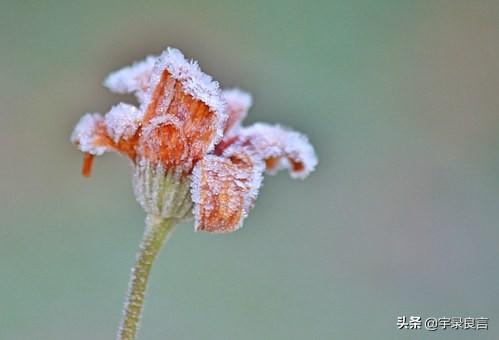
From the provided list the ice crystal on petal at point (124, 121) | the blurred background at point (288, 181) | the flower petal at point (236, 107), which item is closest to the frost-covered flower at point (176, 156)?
the ice crystal on petal at point (124, 121)

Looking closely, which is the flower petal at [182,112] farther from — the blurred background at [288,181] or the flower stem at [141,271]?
the blurred background at [288,181]

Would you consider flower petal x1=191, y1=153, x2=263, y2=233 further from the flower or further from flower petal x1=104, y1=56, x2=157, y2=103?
flower petal x1=104, y1=56, x2=157, y2=103

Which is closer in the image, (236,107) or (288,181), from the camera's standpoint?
(236,107)

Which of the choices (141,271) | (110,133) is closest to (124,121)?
(110,133)

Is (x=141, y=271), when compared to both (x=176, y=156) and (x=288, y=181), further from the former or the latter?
(x=288, y=181)

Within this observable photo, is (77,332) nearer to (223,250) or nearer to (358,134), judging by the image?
(223,250)

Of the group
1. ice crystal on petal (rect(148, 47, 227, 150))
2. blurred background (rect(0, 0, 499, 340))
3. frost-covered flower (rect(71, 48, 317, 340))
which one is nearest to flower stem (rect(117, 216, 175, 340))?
frost-covered flower (rect(71, 48, 317, 340))
